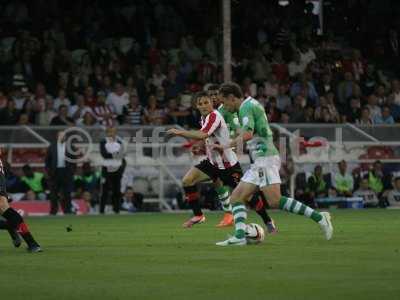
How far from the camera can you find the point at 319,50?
3406cm

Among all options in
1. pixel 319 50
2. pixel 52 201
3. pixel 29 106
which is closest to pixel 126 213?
pixel 52 201

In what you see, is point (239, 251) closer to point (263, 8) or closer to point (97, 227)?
point (97, 227)

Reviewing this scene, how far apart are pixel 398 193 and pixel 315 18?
7.46 m

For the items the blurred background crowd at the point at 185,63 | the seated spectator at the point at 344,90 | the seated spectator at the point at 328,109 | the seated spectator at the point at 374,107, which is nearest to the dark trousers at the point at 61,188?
the blurred background crowd at the point at 185,63

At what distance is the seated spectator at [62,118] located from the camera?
2886cm

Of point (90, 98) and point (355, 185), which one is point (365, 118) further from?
point (90, 98)

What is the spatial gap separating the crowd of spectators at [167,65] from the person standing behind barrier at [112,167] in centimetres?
79

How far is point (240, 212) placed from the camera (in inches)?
641

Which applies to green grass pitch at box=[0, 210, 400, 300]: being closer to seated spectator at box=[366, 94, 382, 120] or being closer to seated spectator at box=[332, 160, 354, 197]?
seated spectator at box=[332, 160, 354, 197]

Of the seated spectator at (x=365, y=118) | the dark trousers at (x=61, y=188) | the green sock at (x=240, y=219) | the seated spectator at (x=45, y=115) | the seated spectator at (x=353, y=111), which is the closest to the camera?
the green sock at (x=240, y=219)

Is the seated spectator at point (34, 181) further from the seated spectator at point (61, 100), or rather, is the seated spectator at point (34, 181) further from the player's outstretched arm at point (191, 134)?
the player's outstretched arm at point (191, 134)

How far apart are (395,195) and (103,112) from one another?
7.18 meters

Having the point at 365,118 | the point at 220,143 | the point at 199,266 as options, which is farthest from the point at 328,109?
the point at 199,266

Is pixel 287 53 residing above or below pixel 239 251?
above
